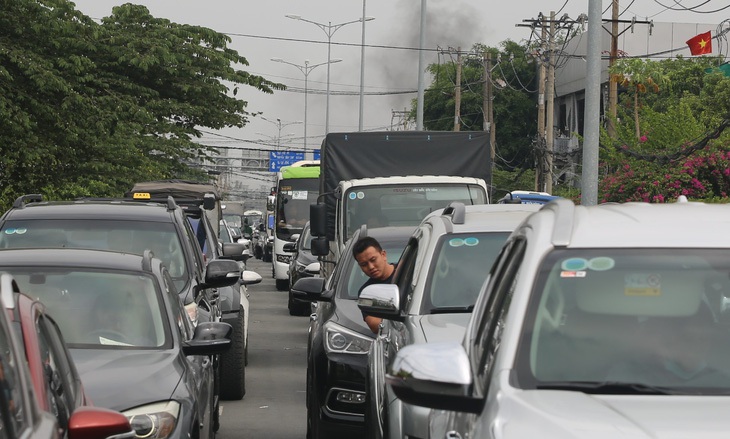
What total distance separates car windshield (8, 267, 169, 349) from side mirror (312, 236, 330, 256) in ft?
32.3

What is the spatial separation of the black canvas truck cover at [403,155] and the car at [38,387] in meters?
14.2

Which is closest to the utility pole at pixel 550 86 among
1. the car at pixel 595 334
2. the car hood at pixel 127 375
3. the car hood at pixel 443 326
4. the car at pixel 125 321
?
the car at pixel 125 321

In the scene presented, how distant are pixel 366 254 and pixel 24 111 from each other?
674 inches

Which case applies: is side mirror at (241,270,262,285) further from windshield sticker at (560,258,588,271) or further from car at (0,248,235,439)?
windshield sticker at (560,258,588,271)

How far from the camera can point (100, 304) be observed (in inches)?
314

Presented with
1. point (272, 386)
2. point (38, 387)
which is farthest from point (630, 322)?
point (272, 386)

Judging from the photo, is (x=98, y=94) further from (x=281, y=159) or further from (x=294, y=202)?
(x=281, y=159)

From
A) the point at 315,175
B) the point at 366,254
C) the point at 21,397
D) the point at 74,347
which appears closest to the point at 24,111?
the point at 315,175

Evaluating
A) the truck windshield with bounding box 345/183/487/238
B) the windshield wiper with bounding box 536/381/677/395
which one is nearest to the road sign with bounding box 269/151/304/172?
the truck windshield with bounding box 345/183/487/238

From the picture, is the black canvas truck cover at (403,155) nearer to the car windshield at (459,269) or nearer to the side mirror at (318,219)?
the side mirror at (318,219)

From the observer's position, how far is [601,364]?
4.29 m

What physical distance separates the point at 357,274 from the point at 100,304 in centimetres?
398

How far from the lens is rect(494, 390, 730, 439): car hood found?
141 inches

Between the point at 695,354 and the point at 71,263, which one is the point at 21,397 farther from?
the point at 71,263
